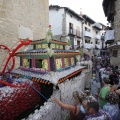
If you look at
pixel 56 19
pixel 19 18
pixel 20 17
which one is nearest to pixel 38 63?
pixel 19 18

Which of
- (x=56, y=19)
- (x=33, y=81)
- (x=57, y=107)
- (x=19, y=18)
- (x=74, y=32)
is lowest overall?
(x=57, y=107)

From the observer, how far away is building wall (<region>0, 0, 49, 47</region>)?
10.8 m

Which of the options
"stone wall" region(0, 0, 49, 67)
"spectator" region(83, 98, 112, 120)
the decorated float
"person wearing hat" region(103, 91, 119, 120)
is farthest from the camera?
"stone wall" region(0, 0, 49, 67)

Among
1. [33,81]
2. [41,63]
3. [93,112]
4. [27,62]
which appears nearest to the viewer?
[93,112]

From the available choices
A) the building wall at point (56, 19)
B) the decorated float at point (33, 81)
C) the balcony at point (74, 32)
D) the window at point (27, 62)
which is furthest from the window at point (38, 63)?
the balcony at point (74, 32)

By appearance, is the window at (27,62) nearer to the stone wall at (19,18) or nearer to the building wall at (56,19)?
the stone wall at (19,18)

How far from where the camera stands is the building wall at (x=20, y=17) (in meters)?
10.8

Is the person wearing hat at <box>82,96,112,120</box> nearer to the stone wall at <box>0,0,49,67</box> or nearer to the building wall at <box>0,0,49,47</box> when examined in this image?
the stone wall at <box>0,0,49,67</box>

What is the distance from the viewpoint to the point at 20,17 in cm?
1231

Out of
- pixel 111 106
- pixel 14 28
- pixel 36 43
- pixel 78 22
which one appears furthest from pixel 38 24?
pixel 78 22

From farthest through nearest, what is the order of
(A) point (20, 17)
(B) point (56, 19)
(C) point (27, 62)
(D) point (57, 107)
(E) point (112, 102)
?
(B) point (56, 19) < (A) point (20, 17) < (C) point (27, 62) < (D) point (57, 107) < (E) point (112, 102)

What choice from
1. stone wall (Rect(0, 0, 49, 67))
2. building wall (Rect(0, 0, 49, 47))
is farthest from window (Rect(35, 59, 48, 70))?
building wall (Rect(0, 0, 49, 47))

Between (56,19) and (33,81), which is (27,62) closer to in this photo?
(33,81)

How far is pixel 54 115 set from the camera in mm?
4625
